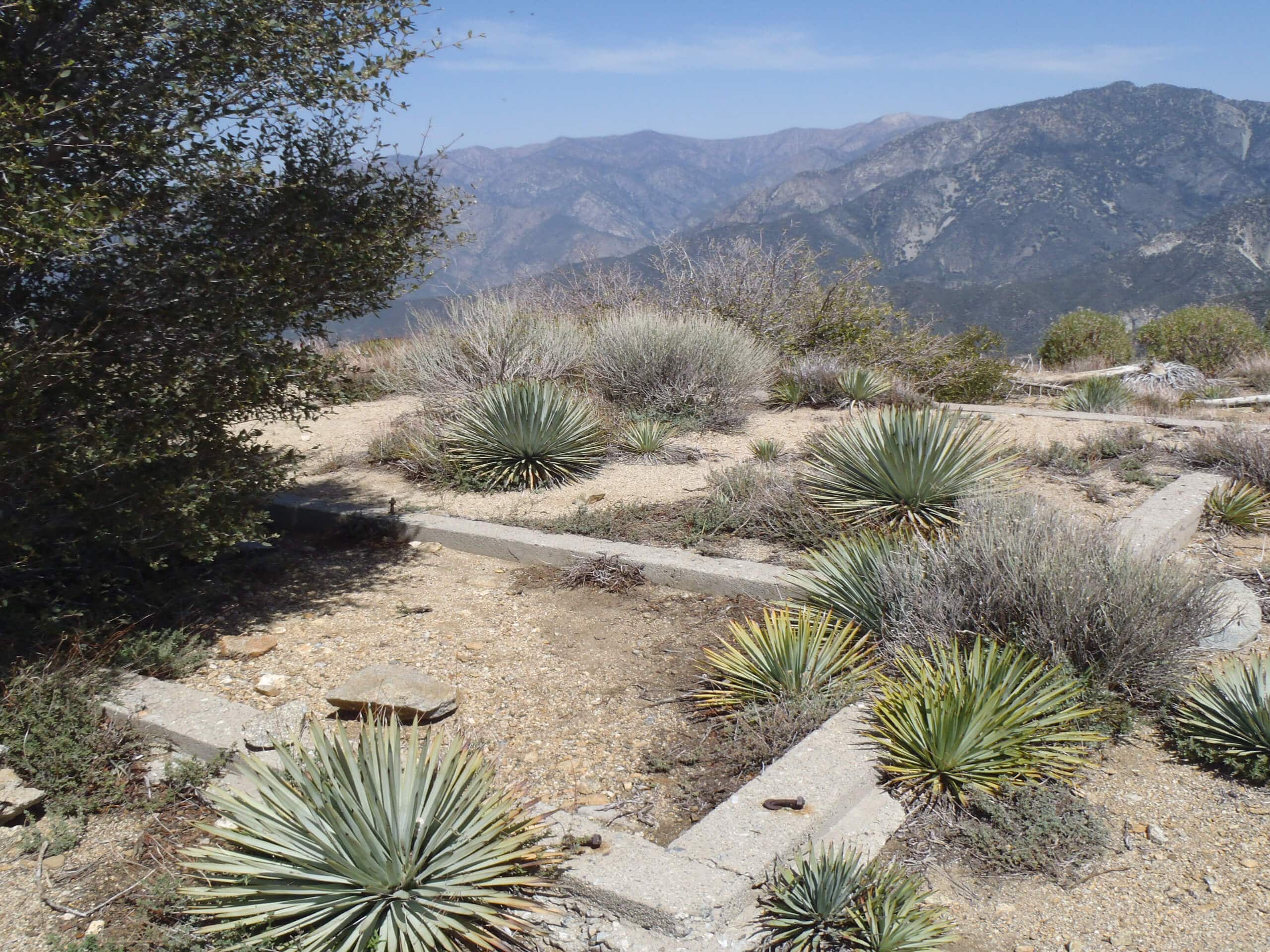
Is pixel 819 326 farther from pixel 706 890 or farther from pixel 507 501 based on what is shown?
pixel 706 890

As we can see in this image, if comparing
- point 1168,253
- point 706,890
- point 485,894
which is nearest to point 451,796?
point 485,894

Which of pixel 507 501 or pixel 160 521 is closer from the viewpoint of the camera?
pixel 160 521

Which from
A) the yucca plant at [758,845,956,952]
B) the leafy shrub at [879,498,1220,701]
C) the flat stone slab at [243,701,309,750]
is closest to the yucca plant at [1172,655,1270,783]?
the leafy shrub at [879,498,1220,701]

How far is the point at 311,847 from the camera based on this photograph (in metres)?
2.58

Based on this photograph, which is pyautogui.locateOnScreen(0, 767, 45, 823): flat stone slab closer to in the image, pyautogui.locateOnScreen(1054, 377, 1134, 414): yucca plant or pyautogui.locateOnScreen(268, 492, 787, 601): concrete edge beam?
pyautogui.locateOnScreen(268, 492, 787, 601): concrete edge beam

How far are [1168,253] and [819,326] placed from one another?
10402cm

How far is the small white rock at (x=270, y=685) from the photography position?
4234 millimetres

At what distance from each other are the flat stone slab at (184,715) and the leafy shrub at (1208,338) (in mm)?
19407

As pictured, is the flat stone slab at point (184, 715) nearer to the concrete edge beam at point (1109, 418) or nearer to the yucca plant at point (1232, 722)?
the yucca plant at point (1232, 722)

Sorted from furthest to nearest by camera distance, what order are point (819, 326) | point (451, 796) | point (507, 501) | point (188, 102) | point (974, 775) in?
point (819, 326) < point (507, 501) < point (188, 102) < point (974, 775) < point (451, 796)

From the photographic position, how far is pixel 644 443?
332 inches

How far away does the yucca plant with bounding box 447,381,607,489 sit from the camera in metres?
7.57

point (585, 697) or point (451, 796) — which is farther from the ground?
point (451, 796)

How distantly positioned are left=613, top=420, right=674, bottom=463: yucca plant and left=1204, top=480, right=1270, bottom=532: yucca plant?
4223 mm
